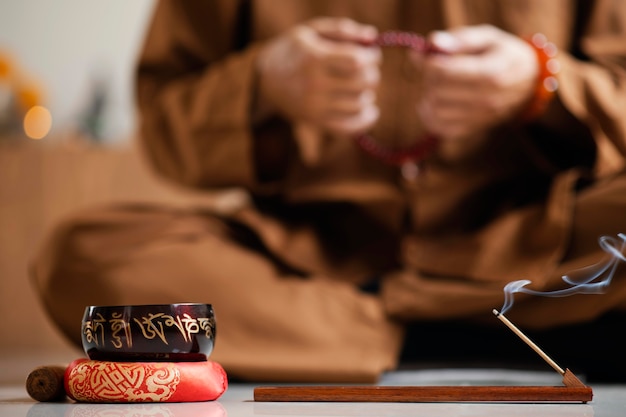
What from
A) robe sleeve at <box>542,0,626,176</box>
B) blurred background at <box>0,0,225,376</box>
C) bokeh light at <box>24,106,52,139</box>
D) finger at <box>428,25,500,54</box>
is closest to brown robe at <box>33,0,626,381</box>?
robe sleeve at <box>542,0,626,176</box>

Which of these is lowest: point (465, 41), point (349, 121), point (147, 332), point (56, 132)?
point (56, 132)

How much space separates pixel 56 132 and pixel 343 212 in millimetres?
1701

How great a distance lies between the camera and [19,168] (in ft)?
8.47

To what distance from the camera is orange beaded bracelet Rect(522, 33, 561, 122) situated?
1272mm

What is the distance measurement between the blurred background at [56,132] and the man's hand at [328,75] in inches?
47.1

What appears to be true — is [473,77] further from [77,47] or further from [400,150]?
[77,47]

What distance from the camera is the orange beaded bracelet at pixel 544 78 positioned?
1272 mm

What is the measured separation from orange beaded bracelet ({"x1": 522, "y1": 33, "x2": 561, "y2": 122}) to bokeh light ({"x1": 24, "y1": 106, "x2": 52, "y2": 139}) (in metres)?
1.92

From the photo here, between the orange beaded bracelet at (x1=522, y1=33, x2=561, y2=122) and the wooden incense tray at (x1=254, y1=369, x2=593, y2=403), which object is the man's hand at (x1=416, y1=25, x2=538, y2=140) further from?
the wooden incense tray at (x1=254, y1=369, x2=593, y2=403)

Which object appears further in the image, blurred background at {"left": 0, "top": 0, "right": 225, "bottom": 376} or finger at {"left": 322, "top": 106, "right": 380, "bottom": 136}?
blurred background at {"left": 0, "top": 0, "right": 225, "bottom": 376}

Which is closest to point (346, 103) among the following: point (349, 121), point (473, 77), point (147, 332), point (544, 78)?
point (349, 121)

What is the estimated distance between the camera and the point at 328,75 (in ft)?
4.10

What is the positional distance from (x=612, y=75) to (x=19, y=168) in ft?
5.88

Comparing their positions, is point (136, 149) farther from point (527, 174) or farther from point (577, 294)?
point (577, 294)
